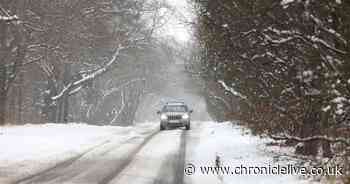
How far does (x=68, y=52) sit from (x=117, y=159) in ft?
66.9

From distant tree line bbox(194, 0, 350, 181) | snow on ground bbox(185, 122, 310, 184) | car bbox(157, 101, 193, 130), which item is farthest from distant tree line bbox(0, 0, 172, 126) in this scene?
distant tree line bbox(194, 0, 350, 181)

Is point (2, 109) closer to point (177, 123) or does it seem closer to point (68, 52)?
point (68, 52)

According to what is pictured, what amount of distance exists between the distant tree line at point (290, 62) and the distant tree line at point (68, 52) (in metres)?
17.7

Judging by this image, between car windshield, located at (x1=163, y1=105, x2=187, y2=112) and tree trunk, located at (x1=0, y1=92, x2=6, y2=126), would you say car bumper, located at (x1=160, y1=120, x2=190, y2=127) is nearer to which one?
car windshield, located at (x1=163, y1=105, x2=187, y2=112)

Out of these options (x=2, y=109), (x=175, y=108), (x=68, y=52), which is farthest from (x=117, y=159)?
(x=68, y=52)

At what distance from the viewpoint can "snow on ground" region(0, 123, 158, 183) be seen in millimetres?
15759

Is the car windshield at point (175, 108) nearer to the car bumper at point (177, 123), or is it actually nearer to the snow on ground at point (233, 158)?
the car bumper at point (177, 123)

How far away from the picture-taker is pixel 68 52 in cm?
3794

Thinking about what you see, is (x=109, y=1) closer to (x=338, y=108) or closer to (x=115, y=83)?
(x=115, y=83)

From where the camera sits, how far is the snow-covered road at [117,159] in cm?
1388

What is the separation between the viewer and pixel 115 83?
225 feet

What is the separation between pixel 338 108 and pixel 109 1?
32179 mm

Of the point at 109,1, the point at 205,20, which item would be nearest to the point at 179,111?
the point at 109,1

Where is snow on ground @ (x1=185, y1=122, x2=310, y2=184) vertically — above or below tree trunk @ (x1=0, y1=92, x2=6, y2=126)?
below
